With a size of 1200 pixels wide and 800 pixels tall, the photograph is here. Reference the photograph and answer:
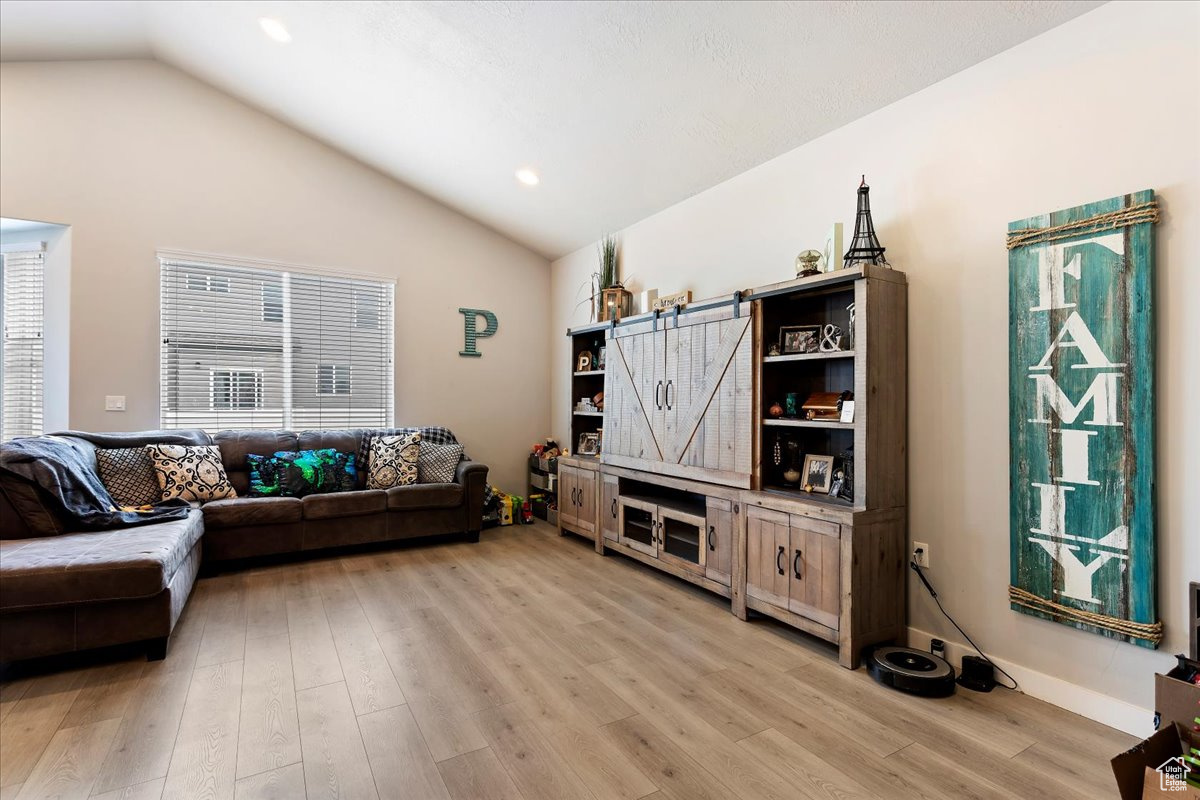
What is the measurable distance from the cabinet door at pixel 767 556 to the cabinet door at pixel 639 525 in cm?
83

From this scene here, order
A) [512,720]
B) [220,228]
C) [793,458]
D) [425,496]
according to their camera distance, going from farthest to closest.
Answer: [220,228] → [425,496] → [793,458] → [512,720]

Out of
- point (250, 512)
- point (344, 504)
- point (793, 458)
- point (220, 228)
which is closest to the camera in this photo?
point (793, 458)

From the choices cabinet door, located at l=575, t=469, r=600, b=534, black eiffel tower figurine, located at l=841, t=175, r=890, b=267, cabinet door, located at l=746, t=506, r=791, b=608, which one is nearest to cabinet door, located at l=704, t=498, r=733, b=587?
cabinet door, located at l=746, t=506, r=791, b=608

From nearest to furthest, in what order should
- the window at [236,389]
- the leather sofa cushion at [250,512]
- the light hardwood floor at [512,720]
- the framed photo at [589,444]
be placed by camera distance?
the light hardwood floor at [512,720] → the leather sofa cushion at [250,512] → the window at [236,389] → the framed photo at [589,444]

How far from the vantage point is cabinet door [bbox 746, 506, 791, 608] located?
2.76 metres

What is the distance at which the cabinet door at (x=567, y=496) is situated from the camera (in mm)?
4609

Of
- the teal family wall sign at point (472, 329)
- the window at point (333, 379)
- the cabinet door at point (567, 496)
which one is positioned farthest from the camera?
the teal family wall sign at point (472, 329)

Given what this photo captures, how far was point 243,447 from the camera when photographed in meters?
4.23

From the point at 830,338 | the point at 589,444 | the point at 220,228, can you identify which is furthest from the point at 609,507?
the point at 220,228

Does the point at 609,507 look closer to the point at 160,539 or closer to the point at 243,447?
the point at 160,539

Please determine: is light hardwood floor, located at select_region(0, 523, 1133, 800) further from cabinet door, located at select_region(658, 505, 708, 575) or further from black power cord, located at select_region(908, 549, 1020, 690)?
cabinet door, located at select_region(658, 505, 708, 575)

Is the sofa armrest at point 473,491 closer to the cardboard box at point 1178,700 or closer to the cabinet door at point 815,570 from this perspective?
the cabinet door at point 815,570

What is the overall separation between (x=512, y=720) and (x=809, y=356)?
2.09 m

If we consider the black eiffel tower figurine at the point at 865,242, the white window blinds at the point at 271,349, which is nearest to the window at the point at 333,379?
the white window blinds at the point at 271,349
